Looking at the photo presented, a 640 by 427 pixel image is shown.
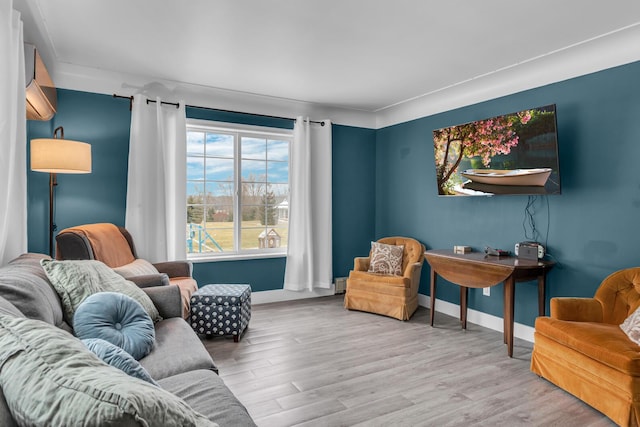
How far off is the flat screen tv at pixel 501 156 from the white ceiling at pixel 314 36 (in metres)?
0.53

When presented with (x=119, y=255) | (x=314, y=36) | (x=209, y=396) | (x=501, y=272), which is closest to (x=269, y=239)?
(x=119, y=255)

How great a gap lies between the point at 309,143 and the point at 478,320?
2.72m

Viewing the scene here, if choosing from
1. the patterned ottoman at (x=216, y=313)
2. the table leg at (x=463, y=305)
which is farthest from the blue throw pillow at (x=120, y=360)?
the table leg at (x=463, y=305)

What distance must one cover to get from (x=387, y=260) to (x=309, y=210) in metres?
1.12

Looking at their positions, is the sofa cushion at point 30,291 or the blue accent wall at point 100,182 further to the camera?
the blue accent wall at point 100,182

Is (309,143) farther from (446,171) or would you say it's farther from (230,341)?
(230,341)

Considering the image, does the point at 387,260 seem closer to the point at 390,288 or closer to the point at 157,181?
the point at 390,288

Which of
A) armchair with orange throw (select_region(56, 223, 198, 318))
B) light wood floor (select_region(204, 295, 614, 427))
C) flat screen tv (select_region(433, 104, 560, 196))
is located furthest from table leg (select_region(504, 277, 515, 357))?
armchair with orange throw (select_region(56, 223, 198, 318))

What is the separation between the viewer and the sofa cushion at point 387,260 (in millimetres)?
4266

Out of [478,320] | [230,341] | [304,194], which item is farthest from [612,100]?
[230,341]

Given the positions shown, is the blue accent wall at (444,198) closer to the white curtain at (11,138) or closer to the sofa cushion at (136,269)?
the sofa cushion at (136,269)

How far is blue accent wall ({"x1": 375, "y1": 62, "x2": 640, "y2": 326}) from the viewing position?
111 inches

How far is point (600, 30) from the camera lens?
2.67 metres

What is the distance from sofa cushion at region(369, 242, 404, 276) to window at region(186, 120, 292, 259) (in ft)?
3.82
